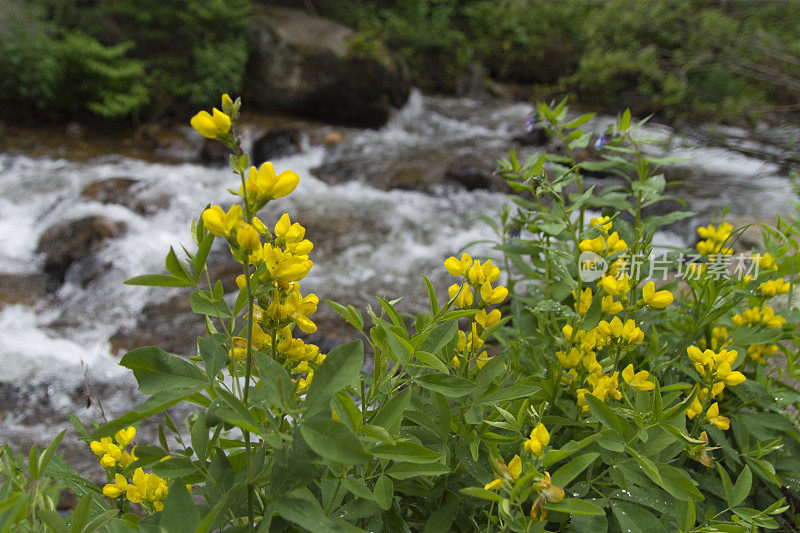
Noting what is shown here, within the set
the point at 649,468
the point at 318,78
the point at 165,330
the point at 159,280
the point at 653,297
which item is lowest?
the point at 165,330

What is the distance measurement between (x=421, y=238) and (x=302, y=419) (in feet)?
12.4

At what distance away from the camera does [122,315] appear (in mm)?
3357

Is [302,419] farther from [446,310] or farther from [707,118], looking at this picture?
[707,118]

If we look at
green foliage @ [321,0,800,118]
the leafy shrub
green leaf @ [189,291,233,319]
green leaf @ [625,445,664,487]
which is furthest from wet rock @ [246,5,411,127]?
green leaf @ [625,445,664,487]

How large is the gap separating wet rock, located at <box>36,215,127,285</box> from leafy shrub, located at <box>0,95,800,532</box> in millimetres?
3320

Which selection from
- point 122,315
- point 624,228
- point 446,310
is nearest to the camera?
point 446,310

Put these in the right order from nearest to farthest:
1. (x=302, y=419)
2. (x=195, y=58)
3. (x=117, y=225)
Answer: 1. (x=302, y=419)
2. (x=117, y=225)
3. (x=195, y=58)

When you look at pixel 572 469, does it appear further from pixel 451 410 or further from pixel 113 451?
pixel 113 451

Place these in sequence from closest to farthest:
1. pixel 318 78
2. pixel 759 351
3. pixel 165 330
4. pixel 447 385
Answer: pixel 447 385 → pixel 759 351 → pixel 165 330 → pixel 318 78

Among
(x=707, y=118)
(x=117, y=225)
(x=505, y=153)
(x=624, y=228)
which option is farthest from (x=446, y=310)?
(x=707, y=118)

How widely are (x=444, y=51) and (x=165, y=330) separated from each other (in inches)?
297

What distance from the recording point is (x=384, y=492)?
712 mm

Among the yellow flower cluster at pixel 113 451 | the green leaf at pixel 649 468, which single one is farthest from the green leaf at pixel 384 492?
the yellow flower cluster at pixel 113 451

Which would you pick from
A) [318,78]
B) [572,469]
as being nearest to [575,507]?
[572,469]
